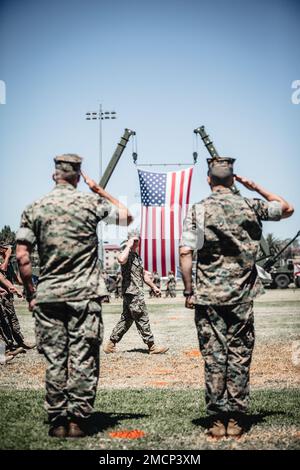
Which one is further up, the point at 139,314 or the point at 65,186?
the point at 65,186

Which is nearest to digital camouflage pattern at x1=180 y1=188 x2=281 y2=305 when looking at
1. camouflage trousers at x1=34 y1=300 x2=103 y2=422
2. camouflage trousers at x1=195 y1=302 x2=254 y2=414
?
camouflage trousers at x1=195 y1=302 x2=254 y2=414

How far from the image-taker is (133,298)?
975 cm

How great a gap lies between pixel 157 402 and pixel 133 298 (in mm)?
3892

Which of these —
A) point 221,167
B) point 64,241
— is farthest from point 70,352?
point 221,167

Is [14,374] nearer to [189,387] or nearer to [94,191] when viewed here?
[189,387]

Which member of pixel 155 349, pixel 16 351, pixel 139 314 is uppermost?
pixel 139 314

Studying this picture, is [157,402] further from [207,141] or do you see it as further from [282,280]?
[282,280]

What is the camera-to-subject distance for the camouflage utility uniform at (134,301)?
970 centimetres

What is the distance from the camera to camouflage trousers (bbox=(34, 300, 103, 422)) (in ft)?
15.0

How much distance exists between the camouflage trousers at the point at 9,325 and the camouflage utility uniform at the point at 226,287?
6226 mm

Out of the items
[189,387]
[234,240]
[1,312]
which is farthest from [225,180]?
[1,312]

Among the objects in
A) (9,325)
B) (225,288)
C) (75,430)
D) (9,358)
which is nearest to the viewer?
(75,430)

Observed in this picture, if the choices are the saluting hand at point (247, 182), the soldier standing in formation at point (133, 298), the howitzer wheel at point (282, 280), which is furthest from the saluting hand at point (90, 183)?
the howitzer wheel at point (282, 280)

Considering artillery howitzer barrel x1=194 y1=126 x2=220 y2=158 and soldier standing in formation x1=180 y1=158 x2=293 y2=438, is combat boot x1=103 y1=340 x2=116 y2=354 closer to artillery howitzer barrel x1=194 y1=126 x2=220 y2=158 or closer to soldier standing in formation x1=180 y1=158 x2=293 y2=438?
soldier standing in formation x1=180 y1=158 x2=293 y2=438
